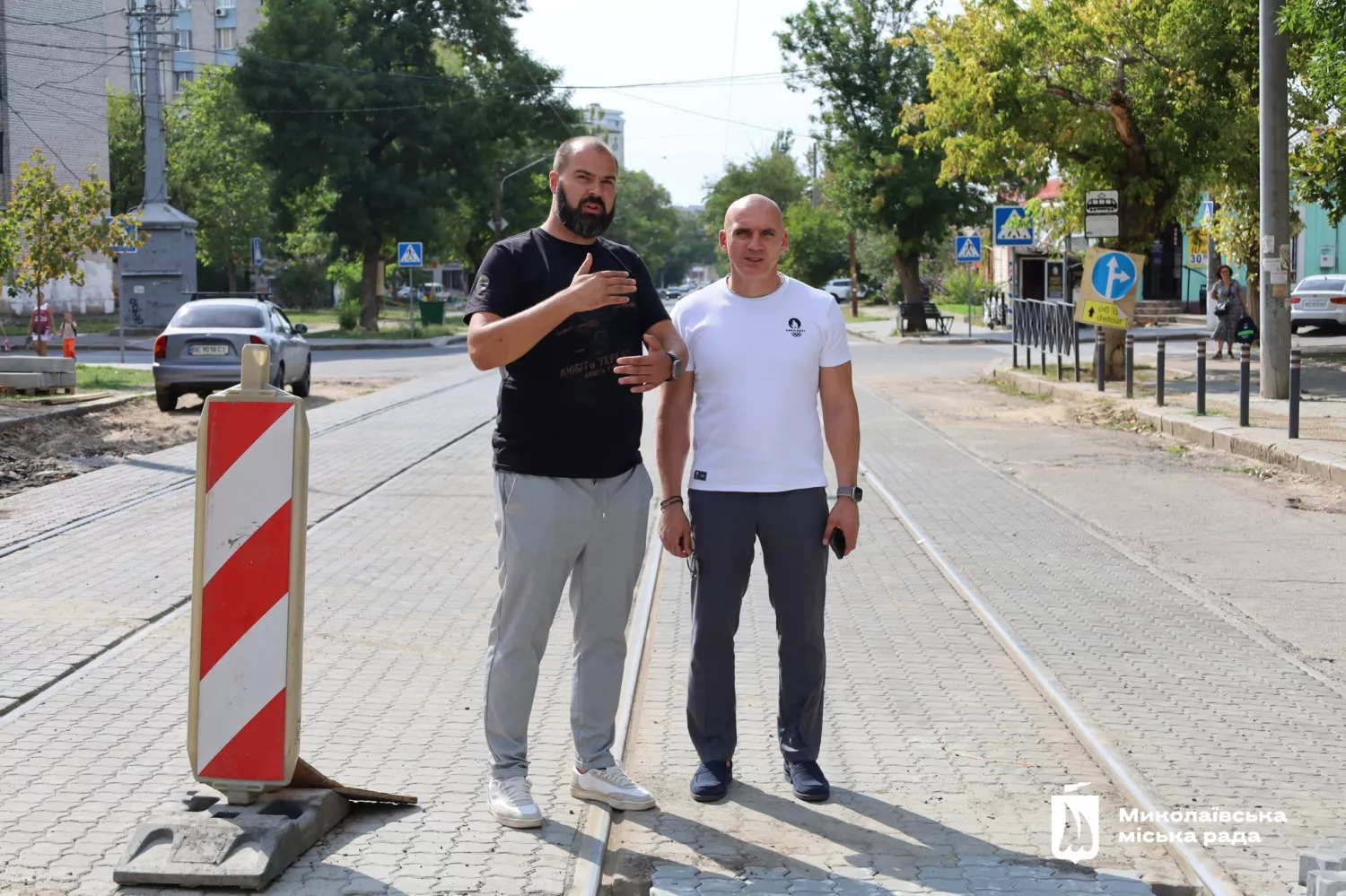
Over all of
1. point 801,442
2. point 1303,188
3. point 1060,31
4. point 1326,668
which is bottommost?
point 1326,668

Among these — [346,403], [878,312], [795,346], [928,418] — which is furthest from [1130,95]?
[878,312]

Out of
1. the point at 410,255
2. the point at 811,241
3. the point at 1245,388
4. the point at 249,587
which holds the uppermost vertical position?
the point at 811,241

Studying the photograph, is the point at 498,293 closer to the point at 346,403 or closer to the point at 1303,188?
the point at 346,403

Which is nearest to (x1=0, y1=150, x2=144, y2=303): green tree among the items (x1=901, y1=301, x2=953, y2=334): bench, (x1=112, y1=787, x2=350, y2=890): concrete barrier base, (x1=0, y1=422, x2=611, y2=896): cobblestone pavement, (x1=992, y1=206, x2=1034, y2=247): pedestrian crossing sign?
(x1=992, y1=206, x2=1034, y2=247): pedestrian crossing sign

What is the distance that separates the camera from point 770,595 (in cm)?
484


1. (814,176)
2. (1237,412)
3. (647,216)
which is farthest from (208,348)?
(647,216)

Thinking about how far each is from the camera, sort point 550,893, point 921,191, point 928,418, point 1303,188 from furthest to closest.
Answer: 1. point 921,191
2. point 1303,188
3. point 928,418
4. point 550,893

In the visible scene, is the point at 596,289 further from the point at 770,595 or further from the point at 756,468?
the point at 770,595

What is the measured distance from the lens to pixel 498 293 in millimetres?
4414

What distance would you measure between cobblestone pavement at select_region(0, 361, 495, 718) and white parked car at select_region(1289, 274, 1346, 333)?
88.7 feet

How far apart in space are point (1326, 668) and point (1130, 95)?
18.4 m

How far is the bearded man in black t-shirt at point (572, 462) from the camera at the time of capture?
445 centimetres

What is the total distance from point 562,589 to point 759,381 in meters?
0.85

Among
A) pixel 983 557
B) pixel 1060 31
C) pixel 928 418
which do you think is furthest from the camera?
pixel 1060 31
